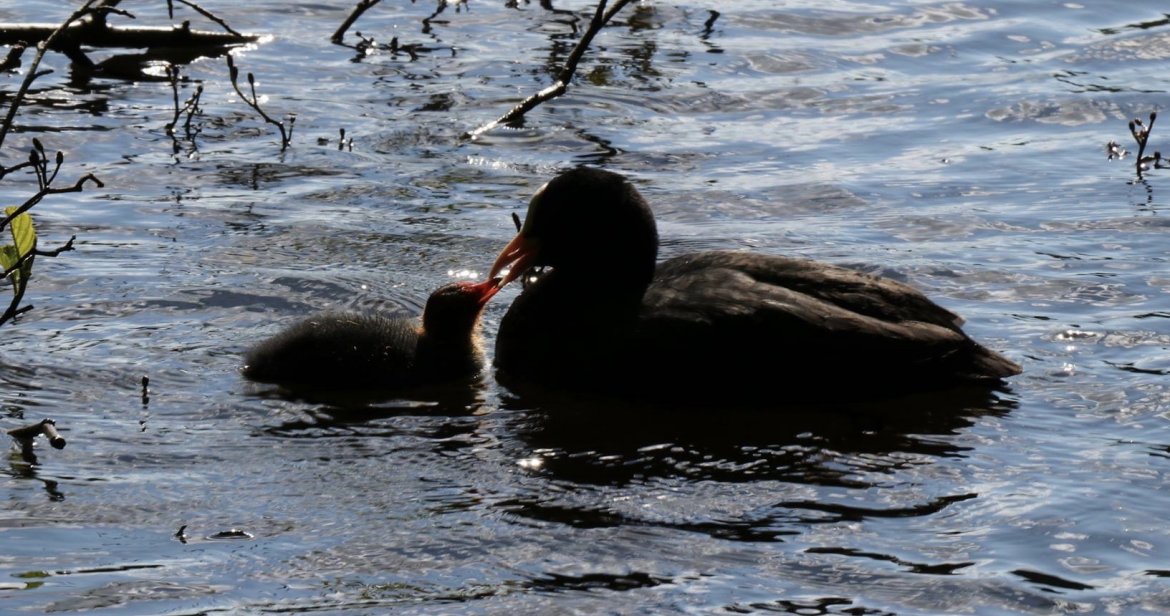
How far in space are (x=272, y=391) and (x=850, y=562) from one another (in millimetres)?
2658

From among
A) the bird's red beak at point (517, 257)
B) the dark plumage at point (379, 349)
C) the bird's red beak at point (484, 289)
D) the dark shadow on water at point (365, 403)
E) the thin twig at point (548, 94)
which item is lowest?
the dark shadow on water at point (365, 403)

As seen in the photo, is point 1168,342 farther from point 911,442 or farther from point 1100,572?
point 1100,572

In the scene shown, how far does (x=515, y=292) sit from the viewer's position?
876cm

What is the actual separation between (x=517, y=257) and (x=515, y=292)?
101 centimetres

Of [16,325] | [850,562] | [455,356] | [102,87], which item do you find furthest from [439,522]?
[102,87]

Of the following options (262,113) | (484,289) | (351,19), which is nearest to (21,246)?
(484,289)

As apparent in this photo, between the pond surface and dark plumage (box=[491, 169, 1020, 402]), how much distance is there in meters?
0.14

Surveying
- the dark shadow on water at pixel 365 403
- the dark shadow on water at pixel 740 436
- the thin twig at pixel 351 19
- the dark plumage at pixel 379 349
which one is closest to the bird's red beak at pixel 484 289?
the dark plumage at pixel 379 349

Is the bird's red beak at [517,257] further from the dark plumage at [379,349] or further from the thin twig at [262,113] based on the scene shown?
the thin twig at [262,113]

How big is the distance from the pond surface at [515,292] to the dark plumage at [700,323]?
143 mm

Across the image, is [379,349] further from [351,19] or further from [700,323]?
[351,19]

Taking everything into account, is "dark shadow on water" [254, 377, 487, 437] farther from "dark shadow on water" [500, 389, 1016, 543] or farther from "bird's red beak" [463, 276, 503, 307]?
"bird's red beak" [463, 276, 503, 307]

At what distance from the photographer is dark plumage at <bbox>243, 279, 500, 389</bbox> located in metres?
7.16

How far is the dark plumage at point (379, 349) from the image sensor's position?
716cm
